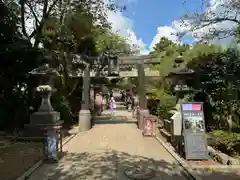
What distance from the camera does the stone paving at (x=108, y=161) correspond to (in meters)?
7.45

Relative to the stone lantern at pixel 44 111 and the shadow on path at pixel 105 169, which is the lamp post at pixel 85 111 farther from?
the shadow on path at pixel 105 169

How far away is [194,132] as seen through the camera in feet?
30.1

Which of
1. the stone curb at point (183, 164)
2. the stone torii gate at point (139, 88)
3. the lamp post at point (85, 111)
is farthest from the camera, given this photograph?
the stone torii gate at point (139, 88)

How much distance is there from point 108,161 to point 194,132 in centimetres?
247

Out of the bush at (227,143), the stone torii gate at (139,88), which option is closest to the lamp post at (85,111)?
the stone torii gate at (139,88)

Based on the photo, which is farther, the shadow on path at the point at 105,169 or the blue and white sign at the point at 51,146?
the blue and white sign at the point at 51,146

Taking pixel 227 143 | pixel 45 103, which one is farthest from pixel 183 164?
pixel 45 103

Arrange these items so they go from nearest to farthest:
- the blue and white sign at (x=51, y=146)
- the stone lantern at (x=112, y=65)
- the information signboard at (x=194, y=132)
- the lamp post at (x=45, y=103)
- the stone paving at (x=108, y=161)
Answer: the stone paving at (x=108, y=161)
the blue and white sign at (x=51, y=146)
the information signboard at (x=194, y=132)
the lamp post at (x=45, y=103)
the stone lantern at (x=112, y=65)

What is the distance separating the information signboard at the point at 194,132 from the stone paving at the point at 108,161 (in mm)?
606

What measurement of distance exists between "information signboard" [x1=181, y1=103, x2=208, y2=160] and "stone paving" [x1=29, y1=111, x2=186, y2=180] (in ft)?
1.99

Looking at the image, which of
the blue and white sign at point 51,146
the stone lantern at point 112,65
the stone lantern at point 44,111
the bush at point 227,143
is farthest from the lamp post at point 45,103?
the bush at point 227,143

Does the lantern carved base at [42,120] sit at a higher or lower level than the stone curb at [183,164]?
higher

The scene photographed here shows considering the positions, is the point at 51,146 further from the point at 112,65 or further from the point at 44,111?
the point at 112,65

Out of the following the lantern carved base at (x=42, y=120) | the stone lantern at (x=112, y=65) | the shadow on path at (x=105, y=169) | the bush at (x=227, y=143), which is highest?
the stone lantern at (x=112, y=65)
